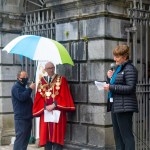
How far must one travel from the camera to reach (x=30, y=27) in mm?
10523

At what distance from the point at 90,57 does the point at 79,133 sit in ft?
5.00

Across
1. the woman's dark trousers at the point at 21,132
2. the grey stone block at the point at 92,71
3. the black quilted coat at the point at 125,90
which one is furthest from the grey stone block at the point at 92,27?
the woman's dark trousers at the point at 21,132

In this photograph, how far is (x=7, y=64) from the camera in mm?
10891

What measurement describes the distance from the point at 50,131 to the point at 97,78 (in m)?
1.32

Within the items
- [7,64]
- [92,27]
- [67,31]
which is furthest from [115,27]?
[7,64]

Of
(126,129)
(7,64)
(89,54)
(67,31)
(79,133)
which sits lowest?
(79,133)

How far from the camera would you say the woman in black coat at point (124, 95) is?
6.10 m

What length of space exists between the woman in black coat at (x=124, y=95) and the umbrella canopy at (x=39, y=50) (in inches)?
55.4

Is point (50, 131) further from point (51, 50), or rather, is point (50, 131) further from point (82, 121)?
point (51, 50)

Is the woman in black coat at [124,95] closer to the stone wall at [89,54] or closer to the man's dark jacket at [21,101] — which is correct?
the stone wall at [89,54]

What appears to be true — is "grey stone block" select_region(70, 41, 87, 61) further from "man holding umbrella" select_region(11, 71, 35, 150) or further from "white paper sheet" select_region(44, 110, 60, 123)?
"white paper sheet" select_region(44, 110, 60, 123)

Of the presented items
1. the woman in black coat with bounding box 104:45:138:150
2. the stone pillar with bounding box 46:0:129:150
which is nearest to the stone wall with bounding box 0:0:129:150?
the stone pillar with bounding box 46:0:129:150

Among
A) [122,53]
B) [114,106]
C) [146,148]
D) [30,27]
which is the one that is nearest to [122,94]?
[114,106]

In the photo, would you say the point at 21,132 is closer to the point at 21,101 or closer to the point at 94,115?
the point at 21,101
